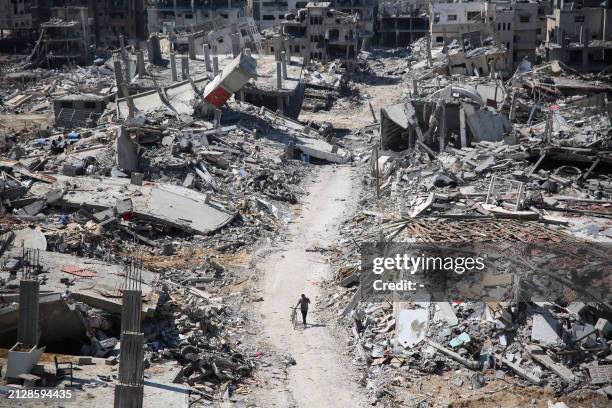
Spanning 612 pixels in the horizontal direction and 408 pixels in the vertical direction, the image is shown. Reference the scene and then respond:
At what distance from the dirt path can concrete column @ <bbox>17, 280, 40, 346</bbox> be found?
4250 millimetres

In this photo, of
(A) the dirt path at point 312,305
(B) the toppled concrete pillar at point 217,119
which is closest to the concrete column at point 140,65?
(B) the toppled concrete pillar at point 217,119

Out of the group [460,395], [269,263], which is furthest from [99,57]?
[460,395]

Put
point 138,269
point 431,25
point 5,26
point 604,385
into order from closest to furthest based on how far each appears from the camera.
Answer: point 604,385
point 138,269
point 431,25
point 5,26

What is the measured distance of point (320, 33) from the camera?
54625mm

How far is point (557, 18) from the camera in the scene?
2162 inches

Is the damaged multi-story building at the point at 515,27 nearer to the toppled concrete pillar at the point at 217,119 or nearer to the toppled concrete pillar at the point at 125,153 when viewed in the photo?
the toppled concrete pillar at the point at 217,119

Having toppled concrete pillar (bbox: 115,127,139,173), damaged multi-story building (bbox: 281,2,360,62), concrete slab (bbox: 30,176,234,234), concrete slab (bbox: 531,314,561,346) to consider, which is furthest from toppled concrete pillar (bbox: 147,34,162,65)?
concrete slab (bbox: 531,314,561,346)

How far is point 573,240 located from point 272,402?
7.44 m

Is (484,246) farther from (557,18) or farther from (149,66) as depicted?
(557,18)

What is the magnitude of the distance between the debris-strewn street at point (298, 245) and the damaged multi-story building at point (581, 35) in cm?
580

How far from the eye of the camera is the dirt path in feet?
56.0

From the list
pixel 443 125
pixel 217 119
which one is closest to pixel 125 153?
pixel 217 119

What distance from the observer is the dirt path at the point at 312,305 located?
17078mm

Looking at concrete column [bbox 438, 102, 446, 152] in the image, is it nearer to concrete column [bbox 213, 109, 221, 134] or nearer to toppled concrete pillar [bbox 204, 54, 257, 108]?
concrete column [bbox 213, 109, 221, 134]
